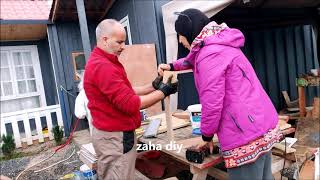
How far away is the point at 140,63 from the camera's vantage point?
4.87 m

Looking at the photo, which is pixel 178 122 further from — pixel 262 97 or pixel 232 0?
pixel 232 0

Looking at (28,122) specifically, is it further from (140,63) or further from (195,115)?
(195,115)

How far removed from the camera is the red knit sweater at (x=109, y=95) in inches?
71.6

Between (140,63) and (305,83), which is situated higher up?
(140,63)

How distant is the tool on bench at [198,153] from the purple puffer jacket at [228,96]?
0.77 ft

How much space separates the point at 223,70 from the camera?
5.29 feet

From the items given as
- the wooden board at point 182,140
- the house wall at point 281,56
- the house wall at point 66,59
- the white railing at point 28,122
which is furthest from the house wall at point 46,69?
the wooden board at point 182,140

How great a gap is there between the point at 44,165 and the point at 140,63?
2758mm

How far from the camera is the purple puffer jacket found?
1.62m

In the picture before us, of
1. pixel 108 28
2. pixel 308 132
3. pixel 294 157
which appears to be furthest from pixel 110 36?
pixel 308 132

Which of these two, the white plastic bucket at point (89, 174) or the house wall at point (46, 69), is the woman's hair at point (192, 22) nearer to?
the white plastic bucket at point (89, 174)

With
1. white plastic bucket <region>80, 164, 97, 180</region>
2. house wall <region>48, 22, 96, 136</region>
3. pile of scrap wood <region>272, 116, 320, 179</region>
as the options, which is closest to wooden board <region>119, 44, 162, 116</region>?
white plastic bucket <region>80, 164, 97, 180</region>

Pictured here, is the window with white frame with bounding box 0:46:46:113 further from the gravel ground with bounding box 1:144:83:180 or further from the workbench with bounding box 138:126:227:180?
the workbench with bounding box 138:126:227:180

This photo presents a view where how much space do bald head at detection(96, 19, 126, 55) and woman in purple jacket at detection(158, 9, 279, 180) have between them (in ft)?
1.85
